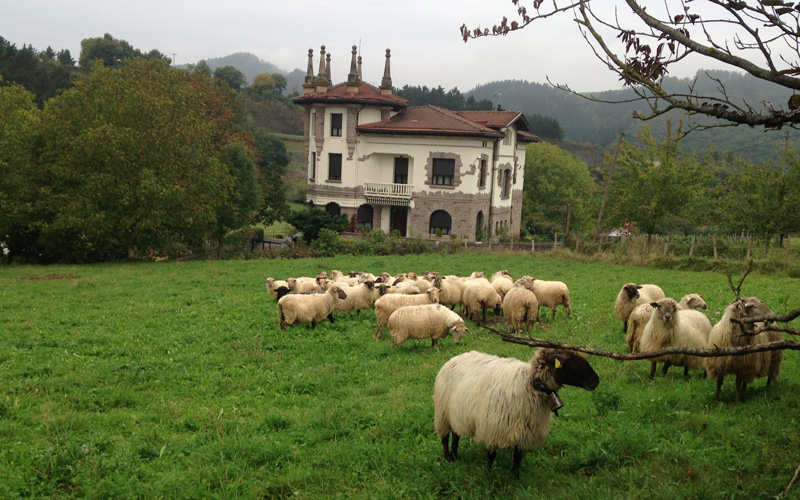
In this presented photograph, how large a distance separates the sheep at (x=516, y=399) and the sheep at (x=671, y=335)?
13.2 feet

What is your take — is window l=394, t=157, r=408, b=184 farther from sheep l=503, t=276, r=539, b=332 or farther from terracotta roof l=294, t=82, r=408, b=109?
sheep l=503, t=276, r=539, b=332

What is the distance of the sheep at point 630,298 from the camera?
44.3 ft

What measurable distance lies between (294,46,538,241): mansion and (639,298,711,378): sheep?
1340 inches

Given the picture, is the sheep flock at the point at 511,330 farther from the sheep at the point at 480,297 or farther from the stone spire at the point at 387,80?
the stone spire at the point at 387,80

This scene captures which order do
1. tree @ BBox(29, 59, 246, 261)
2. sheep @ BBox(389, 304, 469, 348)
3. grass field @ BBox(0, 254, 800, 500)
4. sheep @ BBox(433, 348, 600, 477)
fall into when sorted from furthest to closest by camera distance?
tree @ BBox(29, 59, 246, 261), sheep @ BBox(389, 304, 469, 348), grass field @ BBox(0, 254, 800, 500), sheep @ BBox(433, 348, 600, 477)

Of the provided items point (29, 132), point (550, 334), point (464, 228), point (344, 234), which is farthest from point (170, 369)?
point (464, 228)

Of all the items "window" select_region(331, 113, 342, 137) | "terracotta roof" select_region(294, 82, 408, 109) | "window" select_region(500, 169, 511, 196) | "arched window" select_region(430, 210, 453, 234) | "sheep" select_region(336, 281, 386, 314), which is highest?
"terracotta roof" select_region(294, 82, 408, 109)

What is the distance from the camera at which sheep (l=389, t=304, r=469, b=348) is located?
40.1 ft

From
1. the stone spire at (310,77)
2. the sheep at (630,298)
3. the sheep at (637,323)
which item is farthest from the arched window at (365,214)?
the sheep at (637,323)

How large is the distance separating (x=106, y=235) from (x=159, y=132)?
553 centimetres

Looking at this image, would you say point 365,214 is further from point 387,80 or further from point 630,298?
point 630,298

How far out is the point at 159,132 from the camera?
28.8 meters

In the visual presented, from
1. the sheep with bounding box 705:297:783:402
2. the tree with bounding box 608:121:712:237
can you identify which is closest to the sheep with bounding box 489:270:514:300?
the sheep with bounding box 705:297:783:402

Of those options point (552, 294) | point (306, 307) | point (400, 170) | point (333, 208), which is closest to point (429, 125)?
point (400, 170)
